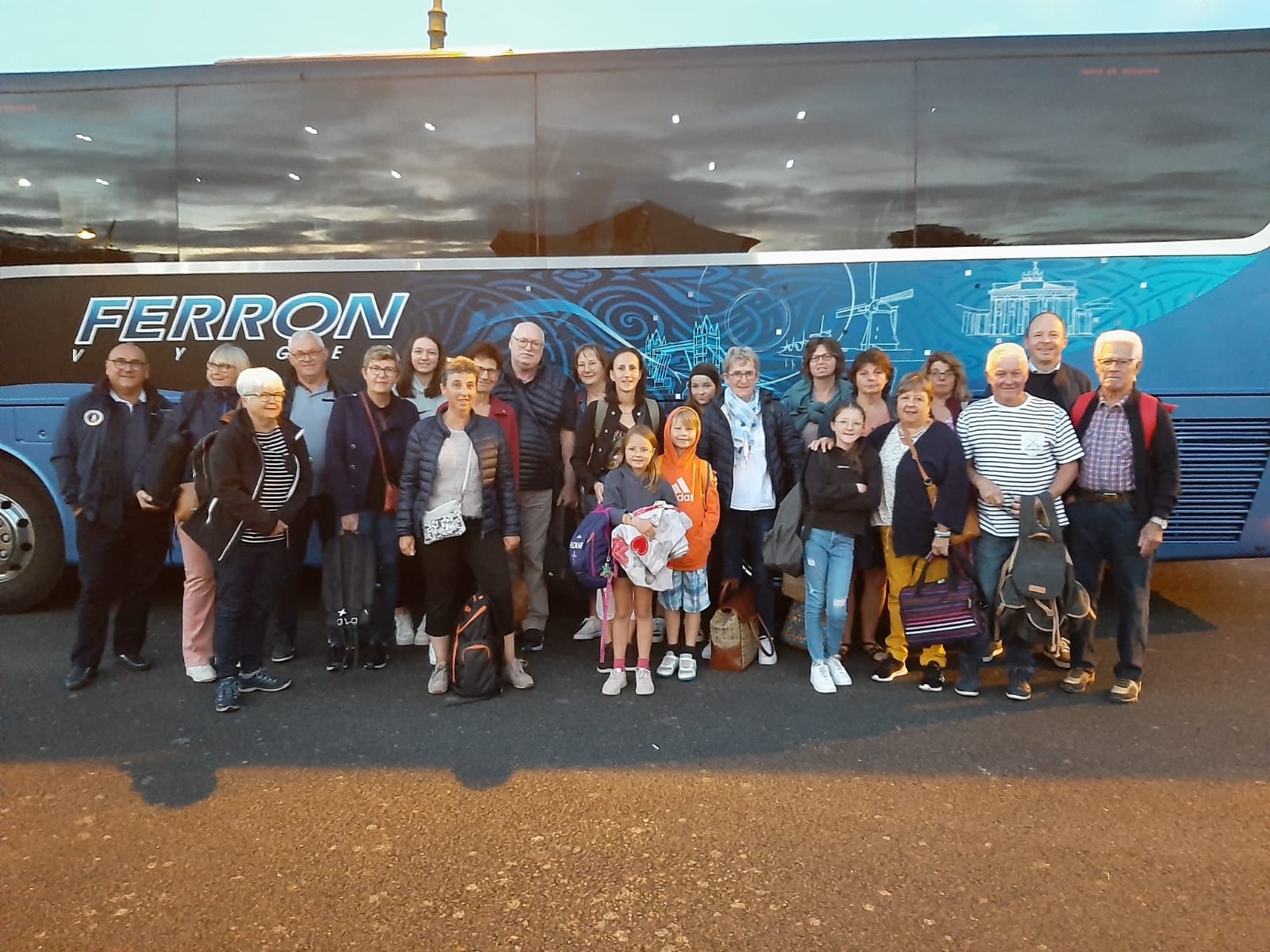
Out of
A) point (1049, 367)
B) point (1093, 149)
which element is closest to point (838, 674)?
point (1049, 367)

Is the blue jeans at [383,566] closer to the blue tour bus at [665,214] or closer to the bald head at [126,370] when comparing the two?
the blue tour bus at [665,214]

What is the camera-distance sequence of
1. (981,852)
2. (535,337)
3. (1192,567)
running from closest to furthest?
1. (981,852)
2. (535,337)
3. (1192,567)

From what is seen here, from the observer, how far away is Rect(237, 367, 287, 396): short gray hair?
409 centimetres

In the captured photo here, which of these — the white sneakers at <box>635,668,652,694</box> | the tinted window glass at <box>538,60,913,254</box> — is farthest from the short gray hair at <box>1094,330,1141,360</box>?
the white sneakers at <box>635,668,652,694</box>

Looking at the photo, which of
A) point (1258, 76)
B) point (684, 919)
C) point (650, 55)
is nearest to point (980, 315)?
point (1258, 76)

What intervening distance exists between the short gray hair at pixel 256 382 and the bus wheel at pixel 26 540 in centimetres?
256

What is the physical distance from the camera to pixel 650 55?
5.20m

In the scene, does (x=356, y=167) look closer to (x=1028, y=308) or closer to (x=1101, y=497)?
(x=1028, y=308)

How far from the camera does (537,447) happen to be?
493 cm

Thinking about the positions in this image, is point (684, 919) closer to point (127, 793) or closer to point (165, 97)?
point (127, 793)

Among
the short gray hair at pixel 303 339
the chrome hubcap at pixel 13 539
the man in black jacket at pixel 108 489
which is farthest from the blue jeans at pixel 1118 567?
the chrome hubcap at pixel 13 539

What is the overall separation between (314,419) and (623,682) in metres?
2.38

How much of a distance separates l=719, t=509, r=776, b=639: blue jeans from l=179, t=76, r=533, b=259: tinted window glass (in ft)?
7.79

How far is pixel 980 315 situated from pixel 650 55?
2656 millimetres
